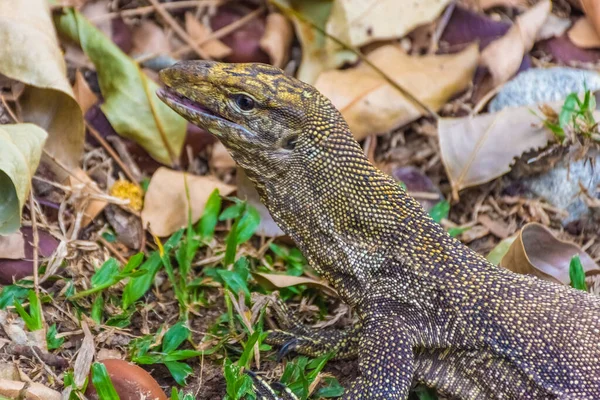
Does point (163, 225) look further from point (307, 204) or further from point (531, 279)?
point (531, 279)

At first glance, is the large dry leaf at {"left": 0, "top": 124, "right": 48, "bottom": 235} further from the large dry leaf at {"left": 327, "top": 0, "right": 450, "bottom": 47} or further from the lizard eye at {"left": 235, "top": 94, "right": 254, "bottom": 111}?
the large dry leaf at {"left": 327, "top": 0, "right": 450, "bottom": 47}

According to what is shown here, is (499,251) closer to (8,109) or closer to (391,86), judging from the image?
(391,86)

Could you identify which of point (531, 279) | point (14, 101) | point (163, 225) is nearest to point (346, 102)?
point (163, 225)

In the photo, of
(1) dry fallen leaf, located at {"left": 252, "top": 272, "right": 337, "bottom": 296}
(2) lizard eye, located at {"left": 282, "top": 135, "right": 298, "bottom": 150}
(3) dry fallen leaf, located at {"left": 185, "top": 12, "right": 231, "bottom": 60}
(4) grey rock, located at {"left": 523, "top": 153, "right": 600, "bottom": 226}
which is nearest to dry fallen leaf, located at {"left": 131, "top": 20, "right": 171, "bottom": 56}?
(3) dry fallen leaf, located at {"left": 185, "top": 12, "right": 231, "bottom": 60}

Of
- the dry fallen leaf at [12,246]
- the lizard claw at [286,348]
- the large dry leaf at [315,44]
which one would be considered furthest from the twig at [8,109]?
the lizard claw at [286,348]

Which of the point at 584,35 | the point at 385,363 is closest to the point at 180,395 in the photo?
the point at 385,363

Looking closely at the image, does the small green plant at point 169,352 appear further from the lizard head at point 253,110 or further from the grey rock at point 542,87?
the grey rock at point 542,87
